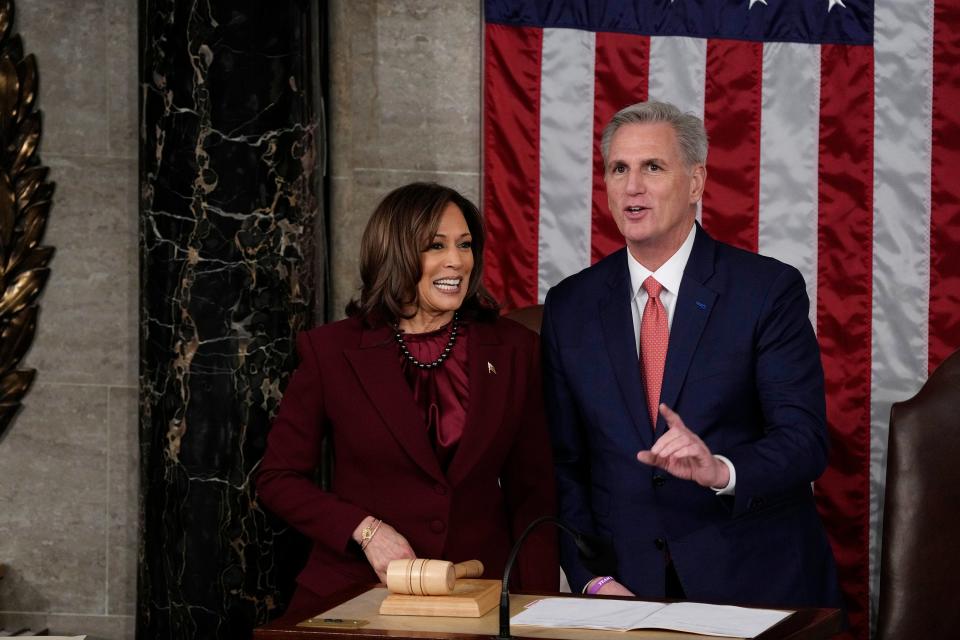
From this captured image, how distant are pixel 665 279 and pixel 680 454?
2.40 ft

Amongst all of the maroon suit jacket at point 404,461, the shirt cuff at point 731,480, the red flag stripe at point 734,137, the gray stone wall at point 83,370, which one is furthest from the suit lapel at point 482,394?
the gray stone wall at point 83,370

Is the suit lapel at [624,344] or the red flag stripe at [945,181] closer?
the suit lapel at [624,344]

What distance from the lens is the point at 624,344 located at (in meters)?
2.96

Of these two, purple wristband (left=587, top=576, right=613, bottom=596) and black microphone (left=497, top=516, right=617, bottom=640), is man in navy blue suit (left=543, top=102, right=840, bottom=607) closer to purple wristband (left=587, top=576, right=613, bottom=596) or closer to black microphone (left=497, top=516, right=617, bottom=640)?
purple wristband (left=587, top=576, right=613, bottom=596)

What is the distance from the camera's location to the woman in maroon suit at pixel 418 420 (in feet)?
9.53

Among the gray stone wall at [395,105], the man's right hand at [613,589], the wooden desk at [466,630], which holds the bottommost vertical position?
the man's right hand at [613,589]

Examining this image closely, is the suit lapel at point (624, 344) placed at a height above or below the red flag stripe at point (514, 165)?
below

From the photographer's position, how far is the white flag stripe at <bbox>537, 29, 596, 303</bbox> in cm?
452

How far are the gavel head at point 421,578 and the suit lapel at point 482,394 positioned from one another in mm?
601

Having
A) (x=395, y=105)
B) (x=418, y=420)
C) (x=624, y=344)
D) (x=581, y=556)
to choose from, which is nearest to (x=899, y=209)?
(x=395, y=105)

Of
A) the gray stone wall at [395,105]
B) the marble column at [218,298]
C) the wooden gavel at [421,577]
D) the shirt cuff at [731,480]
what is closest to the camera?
the wooden gavel at [421,577]

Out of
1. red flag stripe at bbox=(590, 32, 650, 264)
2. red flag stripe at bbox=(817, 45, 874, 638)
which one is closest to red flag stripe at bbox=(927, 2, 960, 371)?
red flag stripe at bbox=(817, 45, 874, 638)

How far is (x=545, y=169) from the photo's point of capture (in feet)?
14.9

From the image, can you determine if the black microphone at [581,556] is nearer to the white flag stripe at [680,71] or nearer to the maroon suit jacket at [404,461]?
the maroon suit jacket at [404,461]
